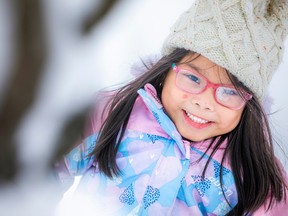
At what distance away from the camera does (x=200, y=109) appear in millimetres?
1053

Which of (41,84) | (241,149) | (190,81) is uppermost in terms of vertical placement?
(41,84)

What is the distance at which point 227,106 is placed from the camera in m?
1.05

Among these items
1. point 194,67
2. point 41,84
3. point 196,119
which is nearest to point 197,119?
point 196,119

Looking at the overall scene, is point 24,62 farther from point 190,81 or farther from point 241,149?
point 241,149

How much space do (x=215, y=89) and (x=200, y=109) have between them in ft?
0.19

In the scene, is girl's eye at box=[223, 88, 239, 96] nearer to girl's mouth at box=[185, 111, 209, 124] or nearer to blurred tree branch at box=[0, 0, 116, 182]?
girl's mouth at box=[185, 111, 209, 124]

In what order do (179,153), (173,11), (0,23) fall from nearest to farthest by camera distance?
(0,23), (179,153), (173,11)

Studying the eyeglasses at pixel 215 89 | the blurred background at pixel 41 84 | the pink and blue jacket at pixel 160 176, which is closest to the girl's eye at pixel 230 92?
the eyeglasses at pixel 215 89

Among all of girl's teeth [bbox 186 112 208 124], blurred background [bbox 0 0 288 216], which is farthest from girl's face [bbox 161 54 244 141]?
blurred background [bbox 0 0 288 216]

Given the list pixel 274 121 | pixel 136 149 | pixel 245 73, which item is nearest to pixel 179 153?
pixel 136 149

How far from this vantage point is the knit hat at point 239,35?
0.99 m

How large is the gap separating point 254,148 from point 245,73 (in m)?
0.26

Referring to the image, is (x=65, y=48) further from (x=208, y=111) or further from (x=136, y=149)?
(x=136, y=149)

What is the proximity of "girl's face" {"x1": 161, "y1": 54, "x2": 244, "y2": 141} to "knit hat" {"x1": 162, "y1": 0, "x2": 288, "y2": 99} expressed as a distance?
55 mm
